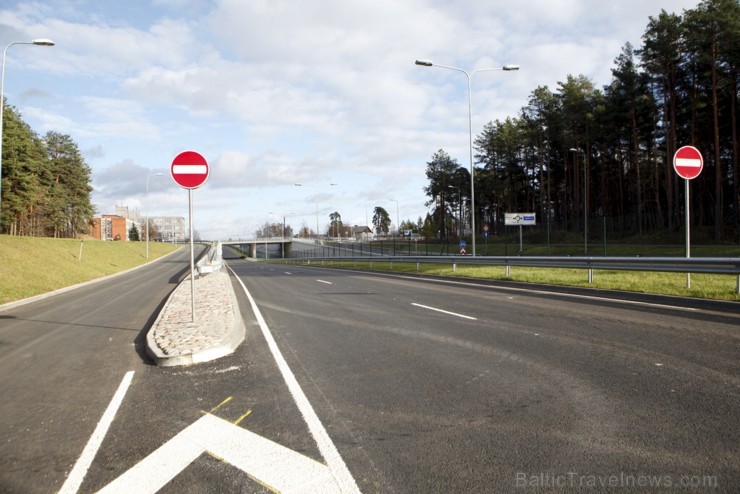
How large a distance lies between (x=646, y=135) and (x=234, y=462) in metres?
52.6

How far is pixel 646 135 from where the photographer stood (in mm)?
44125

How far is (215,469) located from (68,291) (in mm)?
19329

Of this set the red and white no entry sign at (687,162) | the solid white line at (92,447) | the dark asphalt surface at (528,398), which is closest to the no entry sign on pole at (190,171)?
the dark asphalt surface at (528,398)

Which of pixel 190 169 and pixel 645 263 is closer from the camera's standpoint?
pixel 190 169

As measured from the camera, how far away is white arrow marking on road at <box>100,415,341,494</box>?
2766 mm

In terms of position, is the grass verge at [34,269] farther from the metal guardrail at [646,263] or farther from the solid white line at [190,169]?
the metal guardrail at [646,263]

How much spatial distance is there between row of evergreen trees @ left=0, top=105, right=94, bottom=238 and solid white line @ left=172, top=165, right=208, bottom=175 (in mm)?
45429

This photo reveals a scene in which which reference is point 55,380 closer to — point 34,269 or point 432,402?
point 432,402

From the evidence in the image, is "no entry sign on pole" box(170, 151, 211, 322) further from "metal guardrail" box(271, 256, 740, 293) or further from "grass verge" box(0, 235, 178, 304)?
"metal guardrail" box(271, 256, 740, 293)

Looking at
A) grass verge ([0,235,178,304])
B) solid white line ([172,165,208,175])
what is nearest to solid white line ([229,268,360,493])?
solid white line ([172,165,208,175])

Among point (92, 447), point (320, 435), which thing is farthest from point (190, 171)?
point (320, 435)

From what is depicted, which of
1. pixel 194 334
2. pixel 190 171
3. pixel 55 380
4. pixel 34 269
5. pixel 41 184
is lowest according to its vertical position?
pixel 55 380

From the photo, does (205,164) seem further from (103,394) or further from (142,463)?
(142,463)

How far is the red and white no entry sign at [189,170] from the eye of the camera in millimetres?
7707
